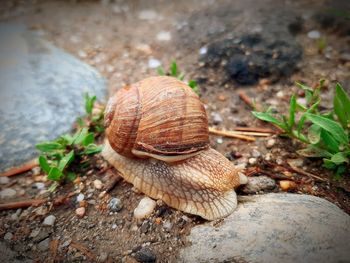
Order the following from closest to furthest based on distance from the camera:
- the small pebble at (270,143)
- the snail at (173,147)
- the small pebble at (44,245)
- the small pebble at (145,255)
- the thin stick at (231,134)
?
the small pebble at (145,255) < the small pebble at (44,245) < the snail at (173,147) < the small pebble at (270,143) < the thin stick at (231,134)

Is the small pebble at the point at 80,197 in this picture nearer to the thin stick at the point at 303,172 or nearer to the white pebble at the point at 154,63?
the thin stick at the point at 303,172

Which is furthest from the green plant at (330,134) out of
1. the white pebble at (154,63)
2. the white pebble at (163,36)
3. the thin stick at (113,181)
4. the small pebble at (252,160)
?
the white pebble at (163,36)

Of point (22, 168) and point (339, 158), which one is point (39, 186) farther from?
point (339, 158)

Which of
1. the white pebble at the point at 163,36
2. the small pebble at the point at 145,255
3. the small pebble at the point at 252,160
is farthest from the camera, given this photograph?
the white pebble at the point at 163,36

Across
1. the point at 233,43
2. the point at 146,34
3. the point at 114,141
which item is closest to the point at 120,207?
the point at 114,141

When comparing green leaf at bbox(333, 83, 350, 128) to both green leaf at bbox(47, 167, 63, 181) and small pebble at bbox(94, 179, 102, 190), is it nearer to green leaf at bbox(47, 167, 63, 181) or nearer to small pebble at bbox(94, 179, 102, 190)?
small pebble at bbox(94, 179, 102, 190)

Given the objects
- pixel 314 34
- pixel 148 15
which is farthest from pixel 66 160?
pixel 314 34
